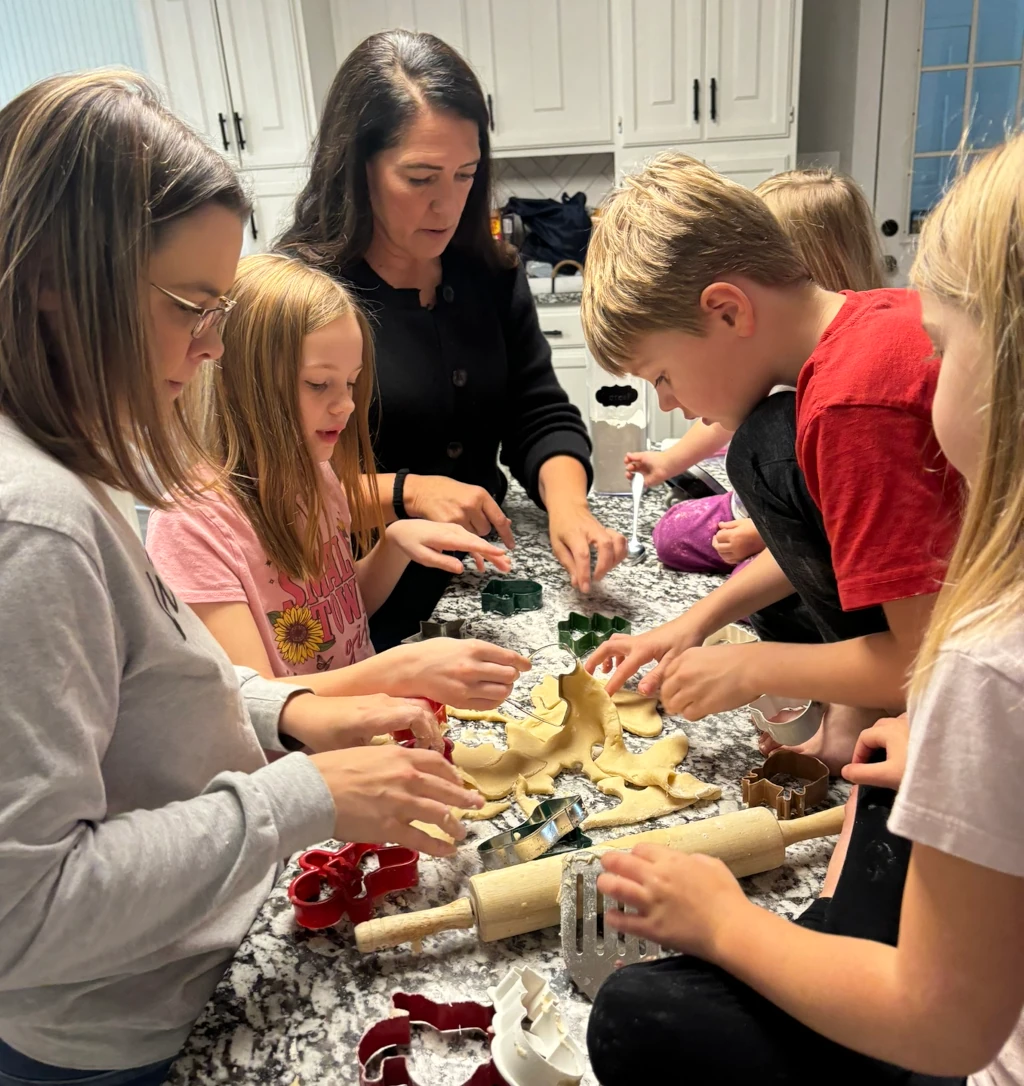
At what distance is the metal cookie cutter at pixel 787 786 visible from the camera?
82 cm

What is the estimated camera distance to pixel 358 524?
124 centimetres

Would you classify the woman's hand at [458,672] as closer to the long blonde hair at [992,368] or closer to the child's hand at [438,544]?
the child's hand at [438,544]

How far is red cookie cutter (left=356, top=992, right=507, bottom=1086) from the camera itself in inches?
22.8

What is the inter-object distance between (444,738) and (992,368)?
26.5 inches

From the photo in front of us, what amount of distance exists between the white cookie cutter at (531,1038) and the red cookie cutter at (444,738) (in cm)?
28

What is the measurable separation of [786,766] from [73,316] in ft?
A: 2.36

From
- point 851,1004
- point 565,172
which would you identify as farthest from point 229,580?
point 565,172

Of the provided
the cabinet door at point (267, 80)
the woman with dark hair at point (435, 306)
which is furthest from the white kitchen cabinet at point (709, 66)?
the woman with dark hair at point (435, 306)

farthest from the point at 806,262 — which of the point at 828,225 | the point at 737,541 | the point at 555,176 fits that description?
the point at 555,176

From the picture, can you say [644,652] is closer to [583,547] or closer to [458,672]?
[458,672]

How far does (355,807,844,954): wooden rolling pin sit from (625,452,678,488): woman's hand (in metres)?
0.83

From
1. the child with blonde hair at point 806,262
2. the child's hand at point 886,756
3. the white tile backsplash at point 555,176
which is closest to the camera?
the child's hand at point 886,756

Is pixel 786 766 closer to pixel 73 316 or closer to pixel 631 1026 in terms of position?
pixel 631 1026

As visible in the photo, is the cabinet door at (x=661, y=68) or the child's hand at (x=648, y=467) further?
the cabinet door at (x=661, y=68)
